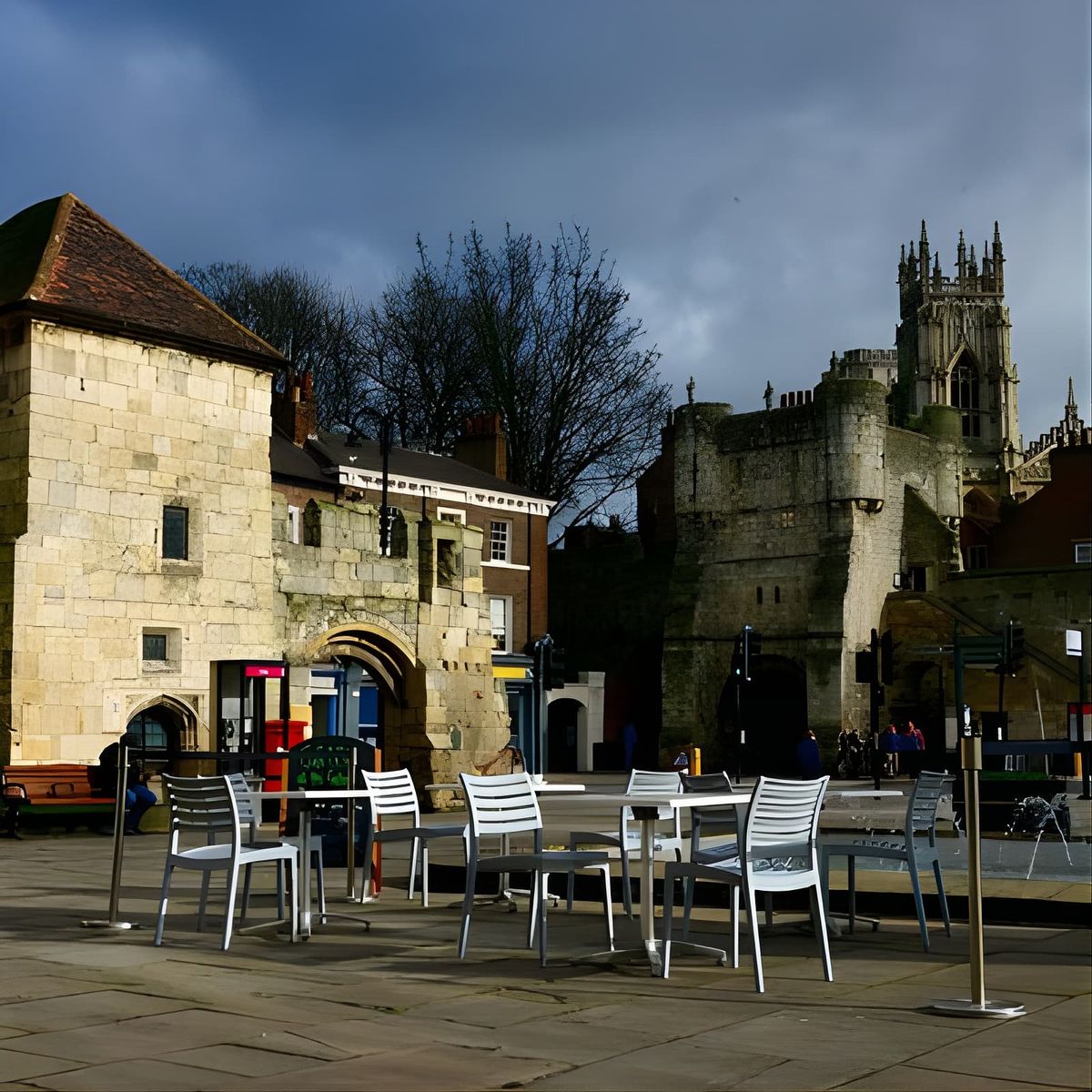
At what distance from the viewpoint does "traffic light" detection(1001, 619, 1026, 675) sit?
89.9 feet

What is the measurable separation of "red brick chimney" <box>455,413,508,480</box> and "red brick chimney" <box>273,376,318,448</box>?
553 centimetres

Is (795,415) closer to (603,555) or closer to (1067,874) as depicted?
(603,555)

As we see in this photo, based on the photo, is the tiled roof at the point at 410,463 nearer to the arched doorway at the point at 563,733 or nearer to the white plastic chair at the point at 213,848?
the arched doorway at the point at 563,733

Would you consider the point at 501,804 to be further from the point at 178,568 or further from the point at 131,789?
the point at 178,568

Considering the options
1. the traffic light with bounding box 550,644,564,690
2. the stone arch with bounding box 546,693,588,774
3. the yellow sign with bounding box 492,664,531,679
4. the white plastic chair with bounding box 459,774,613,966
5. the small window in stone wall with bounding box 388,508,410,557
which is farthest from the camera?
the stone arch with bounding box 546,693,588,774

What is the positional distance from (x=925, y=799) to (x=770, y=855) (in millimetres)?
2171

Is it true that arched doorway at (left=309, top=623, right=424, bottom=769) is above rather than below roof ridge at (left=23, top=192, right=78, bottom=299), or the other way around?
below

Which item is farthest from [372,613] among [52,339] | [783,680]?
[783,680]

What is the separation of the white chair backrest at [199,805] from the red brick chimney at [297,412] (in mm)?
29422

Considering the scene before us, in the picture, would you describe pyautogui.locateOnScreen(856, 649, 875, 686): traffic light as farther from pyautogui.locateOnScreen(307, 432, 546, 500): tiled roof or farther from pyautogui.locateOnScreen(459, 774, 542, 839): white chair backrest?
pyautogui.locateOnScreen(459, 774, 542, 839): white chair backrest

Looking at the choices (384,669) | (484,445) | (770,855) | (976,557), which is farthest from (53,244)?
(976,557)

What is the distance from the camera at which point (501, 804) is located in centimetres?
853

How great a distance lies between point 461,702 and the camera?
25938 mm

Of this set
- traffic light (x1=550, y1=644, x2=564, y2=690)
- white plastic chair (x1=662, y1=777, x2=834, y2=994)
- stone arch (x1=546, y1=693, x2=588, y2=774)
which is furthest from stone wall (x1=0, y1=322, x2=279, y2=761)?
stone arch (x1=546, y1=693, x2=588, y2=774)
